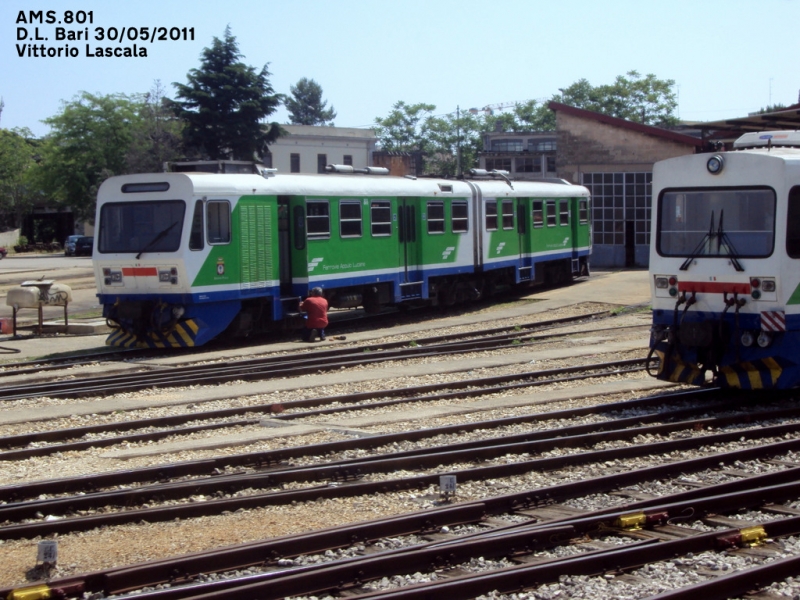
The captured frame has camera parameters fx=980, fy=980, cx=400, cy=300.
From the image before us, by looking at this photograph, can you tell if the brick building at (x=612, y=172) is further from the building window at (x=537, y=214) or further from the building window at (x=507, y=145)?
the building window at (x=507, y=145)

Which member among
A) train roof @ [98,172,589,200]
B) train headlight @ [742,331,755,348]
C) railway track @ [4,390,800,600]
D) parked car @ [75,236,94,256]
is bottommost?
railway track @ [4,390,800,600]

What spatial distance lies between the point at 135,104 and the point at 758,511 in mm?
70296

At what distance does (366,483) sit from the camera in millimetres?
8383

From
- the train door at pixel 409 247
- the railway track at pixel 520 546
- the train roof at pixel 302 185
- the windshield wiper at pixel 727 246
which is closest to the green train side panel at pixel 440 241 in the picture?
the train door at pixel 409 247

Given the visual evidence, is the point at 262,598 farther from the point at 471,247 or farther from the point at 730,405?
the point at 471,247

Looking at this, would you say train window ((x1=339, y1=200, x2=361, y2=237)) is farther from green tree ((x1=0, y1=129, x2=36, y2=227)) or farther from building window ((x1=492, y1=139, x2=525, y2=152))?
building window ((x1=492, y1=139, x2=525, y2=152))

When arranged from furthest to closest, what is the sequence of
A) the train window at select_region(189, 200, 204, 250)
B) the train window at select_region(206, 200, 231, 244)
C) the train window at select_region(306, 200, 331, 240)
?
the train window at select_region(306, 200, 331, 240), the train window at select_region(206, 200, 231, 244), the train window at select_region(189, 200, 204, 250)

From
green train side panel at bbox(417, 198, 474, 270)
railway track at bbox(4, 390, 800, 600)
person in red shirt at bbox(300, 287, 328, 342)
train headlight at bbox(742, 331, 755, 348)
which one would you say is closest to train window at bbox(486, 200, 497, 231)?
green train side panel at bbox(417, 198, 474, 270)

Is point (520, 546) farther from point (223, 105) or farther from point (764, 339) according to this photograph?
point (223, 105)

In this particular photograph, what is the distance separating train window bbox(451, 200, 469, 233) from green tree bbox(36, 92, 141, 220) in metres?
50.0

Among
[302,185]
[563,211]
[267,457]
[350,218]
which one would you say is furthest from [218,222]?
[563,211]

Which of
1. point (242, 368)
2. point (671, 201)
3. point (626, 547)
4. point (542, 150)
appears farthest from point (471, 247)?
point (542, 150)

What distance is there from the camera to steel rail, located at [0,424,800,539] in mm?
7480

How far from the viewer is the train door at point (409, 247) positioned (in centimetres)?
2262
